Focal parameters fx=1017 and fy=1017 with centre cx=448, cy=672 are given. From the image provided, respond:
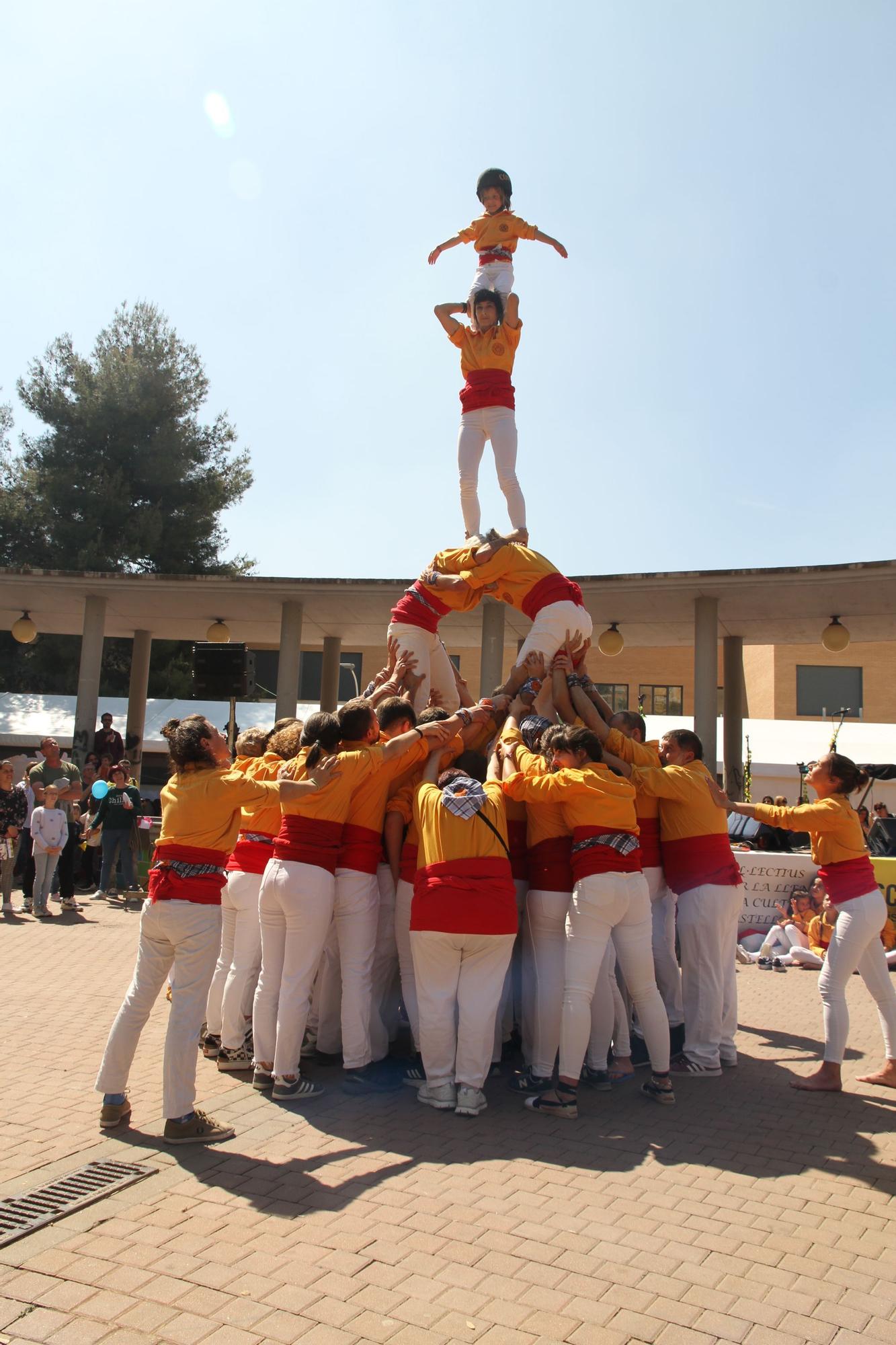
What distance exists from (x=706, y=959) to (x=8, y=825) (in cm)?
847

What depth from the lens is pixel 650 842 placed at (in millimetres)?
6367

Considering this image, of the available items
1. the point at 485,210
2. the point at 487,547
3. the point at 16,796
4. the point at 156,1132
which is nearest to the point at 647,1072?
the point at 156,1132

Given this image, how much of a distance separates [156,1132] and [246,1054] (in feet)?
4.28

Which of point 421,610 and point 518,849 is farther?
point 421,610

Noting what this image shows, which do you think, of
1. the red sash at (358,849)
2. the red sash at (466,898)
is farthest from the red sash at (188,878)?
the red sash at (466,898)

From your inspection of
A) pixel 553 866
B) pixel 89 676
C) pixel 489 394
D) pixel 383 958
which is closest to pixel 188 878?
pixel 383 958

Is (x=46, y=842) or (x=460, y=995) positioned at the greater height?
(x=46, y=842)

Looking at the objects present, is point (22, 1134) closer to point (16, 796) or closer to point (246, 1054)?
point (246, 1054)

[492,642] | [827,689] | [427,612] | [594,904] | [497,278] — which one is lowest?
[594,904]

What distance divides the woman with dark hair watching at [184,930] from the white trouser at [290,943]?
493mm

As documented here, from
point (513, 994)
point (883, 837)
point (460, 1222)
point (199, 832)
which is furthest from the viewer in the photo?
point (883, 837)

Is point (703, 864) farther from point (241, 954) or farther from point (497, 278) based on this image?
point (497, 278)

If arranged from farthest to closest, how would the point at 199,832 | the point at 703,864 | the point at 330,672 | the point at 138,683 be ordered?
the point at 138,683 < the point at 330,672 < the point at 703,864 < the point at 199,832

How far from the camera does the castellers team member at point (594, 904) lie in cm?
511
